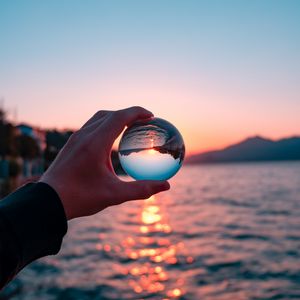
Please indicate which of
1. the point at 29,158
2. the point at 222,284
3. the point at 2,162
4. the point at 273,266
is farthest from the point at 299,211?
the point at 29,158

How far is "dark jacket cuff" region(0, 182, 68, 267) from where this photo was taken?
163cm

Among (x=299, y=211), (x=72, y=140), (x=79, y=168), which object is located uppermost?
(x=72, y=140)

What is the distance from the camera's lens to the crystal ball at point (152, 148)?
2.87m

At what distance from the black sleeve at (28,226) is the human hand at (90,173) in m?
0.09

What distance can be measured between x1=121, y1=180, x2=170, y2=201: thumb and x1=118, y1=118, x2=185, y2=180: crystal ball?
68 cm

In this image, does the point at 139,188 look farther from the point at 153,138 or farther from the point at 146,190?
the point at 153,138

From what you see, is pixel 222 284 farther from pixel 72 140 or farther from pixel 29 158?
pixel 29 158

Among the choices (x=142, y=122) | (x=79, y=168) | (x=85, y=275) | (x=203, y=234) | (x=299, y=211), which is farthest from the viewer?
(x=299, y=211)

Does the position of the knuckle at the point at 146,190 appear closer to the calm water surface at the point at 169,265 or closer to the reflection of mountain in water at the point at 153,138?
the reflection of mountain in water at the point at 153,138

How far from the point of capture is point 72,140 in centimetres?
203

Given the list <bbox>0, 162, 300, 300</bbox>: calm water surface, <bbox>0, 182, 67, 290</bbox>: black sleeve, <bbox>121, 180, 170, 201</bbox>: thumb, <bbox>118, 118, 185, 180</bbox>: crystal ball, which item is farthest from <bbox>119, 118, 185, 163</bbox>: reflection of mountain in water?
<bbox>0, 162, 300, 300</bbox>: calm water surface

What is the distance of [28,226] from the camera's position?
5.44 ft

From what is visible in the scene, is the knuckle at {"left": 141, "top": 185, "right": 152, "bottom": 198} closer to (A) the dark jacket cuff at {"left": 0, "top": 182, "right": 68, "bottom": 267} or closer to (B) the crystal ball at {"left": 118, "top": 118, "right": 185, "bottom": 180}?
(A) the dark jacket cuff at {"left": 0, "top": 182, "right": 68, "bottom": 267}

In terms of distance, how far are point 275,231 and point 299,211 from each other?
1326 centimetres
